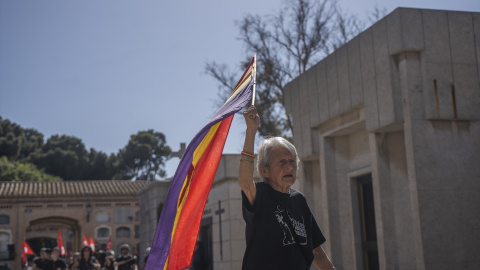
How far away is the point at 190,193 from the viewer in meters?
4.60

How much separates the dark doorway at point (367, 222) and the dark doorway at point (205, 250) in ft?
32.8

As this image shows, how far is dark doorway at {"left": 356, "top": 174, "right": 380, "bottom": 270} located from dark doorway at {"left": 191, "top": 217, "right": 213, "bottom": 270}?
394 inches

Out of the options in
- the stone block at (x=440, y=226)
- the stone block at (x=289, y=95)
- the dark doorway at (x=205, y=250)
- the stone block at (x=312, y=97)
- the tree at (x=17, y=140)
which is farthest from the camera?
the tree at (x=17, y=140)

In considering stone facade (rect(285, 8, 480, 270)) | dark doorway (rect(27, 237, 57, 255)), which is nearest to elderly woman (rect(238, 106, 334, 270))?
stone facade (rect(285, 8, 480, 270))

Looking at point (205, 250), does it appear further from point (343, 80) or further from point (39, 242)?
point (39, 242)

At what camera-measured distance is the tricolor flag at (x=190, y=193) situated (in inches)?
177

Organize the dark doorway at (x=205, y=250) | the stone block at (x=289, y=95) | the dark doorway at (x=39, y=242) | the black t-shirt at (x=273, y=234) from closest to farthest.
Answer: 1. the black t-shirt at (x=273, y=234)
2. the stone block at (x=289, y=95)
3. the dark doorway at (x=205, y=250)
4. the dark doorway at (x=39, y=242)

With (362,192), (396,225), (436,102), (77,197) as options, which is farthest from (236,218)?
(77,197)

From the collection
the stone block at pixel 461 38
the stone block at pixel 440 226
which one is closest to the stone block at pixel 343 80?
the stone block at pixel 461 38

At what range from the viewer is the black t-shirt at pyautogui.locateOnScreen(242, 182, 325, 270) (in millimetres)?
3947

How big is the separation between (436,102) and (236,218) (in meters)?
10.6

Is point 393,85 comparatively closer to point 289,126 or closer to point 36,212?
point 289,126

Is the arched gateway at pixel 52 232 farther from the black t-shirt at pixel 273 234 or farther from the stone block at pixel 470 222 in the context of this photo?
the black t-shirt at pixel 273 234

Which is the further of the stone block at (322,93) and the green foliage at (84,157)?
the green foliage at (84,157)
